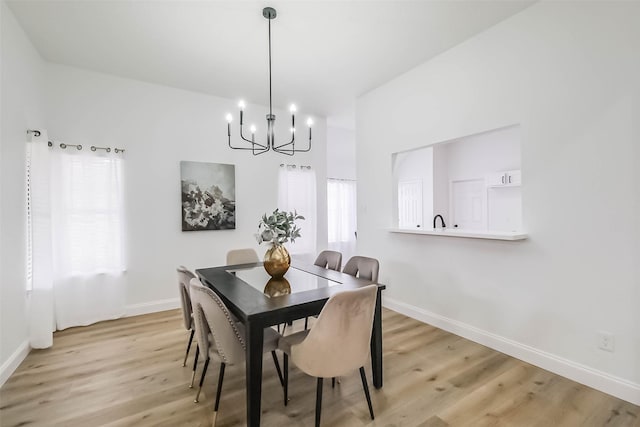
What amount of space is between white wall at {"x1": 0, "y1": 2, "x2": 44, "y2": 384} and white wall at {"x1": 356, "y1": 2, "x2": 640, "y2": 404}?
3806 mm

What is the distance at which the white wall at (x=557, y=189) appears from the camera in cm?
201

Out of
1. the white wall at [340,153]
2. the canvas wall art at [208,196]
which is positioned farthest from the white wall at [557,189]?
the white wall at [340,153]

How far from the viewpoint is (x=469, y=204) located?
5137mm

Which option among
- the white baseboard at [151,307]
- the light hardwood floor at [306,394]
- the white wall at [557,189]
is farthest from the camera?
the white baseboard at [151,307]

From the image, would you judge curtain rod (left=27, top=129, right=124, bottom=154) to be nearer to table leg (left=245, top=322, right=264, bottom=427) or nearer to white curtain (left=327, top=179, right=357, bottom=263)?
table leg (left=245, top=322, right=264, bottom=427)

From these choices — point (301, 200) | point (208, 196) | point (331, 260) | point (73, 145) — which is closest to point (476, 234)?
point (331, 260)

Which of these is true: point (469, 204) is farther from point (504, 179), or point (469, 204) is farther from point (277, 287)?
point (277, 287)

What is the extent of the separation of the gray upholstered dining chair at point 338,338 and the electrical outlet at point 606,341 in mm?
1761

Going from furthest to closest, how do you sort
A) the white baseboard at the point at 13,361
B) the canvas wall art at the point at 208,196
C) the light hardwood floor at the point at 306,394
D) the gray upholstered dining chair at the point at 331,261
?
the canvas wall art at the point at 208,196, the gray upholstered dining chair at the point at 331,261, the white baseboard at the point at 13,361, the light hardwood floor at the point at 306,394

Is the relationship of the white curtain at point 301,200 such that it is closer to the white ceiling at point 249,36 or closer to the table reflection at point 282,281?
the white ceiling at point 249,36

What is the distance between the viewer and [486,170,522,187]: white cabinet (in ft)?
14.5

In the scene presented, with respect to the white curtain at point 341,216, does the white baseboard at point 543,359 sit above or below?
below

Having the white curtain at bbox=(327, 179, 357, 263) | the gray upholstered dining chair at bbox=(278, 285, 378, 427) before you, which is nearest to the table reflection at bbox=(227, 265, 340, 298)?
the gray upholstered dining chair at bbox=(278, 285, 378, 427)

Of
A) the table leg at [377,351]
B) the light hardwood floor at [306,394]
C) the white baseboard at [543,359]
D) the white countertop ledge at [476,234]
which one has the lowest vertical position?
the light hardwood floor at [306,394]
